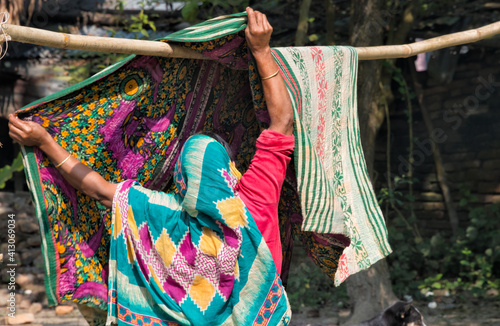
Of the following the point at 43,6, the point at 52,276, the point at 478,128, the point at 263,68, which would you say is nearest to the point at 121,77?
the point at 263,68

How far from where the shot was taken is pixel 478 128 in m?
6.21

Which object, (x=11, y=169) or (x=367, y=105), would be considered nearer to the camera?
(x=11, y=169)

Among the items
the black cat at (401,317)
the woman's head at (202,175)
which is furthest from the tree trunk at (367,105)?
the woman's head at (202,175)

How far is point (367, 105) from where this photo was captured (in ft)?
15.6

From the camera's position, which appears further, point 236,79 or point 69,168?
point 236,79

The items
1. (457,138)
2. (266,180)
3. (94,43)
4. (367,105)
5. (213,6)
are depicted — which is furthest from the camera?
(457,138)

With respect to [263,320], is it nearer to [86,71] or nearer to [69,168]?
[69,168]

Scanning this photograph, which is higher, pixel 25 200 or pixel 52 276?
pixel 52 276

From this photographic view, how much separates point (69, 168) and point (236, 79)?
839 millimetres

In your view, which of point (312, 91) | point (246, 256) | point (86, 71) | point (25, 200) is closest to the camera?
point (246, 256)

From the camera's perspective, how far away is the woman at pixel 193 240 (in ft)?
6.28

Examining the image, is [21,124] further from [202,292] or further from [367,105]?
[367,105]

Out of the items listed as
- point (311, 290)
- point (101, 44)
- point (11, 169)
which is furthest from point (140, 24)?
point (101, 44)

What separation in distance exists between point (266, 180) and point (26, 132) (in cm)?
88
